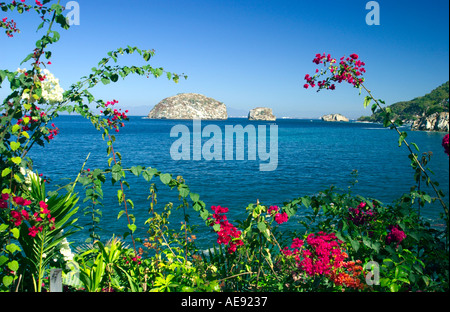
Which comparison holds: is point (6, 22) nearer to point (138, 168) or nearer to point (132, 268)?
point (138, 168)

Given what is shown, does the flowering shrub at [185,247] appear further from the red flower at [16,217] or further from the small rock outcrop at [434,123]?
the small rock outcrop at [434,123]

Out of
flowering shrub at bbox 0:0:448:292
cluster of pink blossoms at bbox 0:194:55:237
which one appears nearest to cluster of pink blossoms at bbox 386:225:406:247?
flowering shrub at bbox 0:0:448:292

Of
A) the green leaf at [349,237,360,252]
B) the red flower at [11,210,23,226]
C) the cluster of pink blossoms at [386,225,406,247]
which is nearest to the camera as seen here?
the red flower at [11,210,23,226]

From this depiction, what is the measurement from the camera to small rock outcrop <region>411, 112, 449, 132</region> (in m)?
87.1

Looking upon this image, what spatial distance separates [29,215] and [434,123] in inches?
4379

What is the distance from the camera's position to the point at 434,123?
91938 millimetres

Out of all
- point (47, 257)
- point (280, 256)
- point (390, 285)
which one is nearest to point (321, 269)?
point (390, 285)

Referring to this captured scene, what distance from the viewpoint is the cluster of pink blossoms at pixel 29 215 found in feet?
7.75

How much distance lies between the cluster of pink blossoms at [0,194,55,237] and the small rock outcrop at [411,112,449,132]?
105 m

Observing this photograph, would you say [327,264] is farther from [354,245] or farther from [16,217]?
[16,217]

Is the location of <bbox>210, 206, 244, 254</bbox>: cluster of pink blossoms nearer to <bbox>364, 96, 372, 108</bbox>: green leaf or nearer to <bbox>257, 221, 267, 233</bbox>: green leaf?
<bbox>257, 221, 267, 233</bbox>: green leaf

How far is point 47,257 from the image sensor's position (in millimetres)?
2912

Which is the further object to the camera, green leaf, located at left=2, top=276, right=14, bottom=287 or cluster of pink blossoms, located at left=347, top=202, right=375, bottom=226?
cluster of pink blossoms, located at left=347, top=202, right=375, bottom=226
